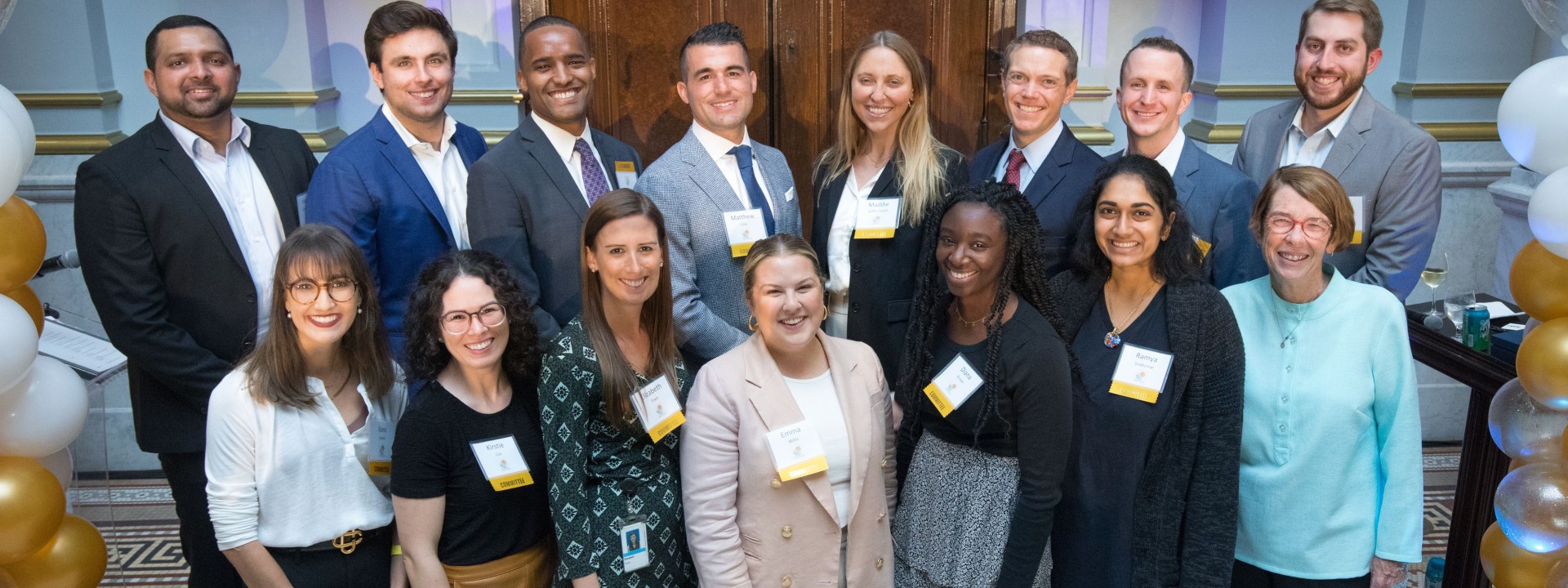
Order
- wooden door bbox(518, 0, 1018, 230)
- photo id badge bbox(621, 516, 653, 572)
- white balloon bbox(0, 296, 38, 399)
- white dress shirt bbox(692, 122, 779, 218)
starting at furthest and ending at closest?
wooden door bbox(518, 0, 1018, 230) → white dress shirt bbox(692, 122, 779, 218) → photo id badge bbox(621, 516, 653, 572) → white balloon bbox(0, 296, 38, 399)

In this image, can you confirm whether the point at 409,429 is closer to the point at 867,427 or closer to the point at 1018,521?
the point at 867,427

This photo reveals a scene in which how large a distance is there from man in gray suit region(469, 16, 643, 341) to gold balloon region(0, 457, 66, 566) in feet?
3.45

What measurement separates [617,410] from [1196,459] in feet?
4.05

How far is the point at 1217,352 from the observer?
7.33 feet

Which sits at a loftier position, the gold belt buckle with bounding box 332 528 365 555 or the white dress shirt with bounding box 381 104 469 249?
the white dress shirt with bounding box 381 104 469 249

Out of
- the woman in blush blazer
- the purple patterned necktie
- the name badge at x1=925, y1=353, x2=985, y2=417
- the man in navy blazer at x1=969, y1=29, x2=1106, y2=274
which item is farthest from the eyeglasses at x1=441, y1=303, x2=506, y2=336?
the man in navy blazer at x1=969, y1=29, x2=1106, y2=274

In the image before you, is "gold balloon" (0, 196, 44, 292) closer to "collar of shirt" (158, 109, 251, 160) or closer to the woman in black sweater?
"collar of shirt" (158, 109, 251, 160)

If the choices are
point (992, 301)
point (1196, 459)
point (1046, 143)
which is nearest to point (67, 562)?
point (992, 301)

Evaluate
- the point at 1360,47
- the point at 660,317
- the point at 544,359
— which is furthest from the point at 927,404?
the point at 1360,47

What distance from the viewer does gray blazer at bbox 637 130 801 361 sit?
2.73 meters

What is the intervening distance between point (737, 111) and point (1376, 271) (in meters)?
1.79

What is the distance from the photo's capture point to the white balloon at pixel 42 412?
221 centimetres

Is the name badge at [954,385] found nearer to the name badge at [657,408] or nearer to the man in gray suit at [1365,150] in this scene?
the name badge at [657,408]

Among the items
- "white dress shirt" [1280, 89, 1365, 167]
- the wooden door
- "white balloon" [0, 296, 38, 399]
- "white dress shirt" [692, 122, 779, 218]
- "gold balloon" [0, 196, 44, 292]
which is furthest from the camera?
the wooden door
